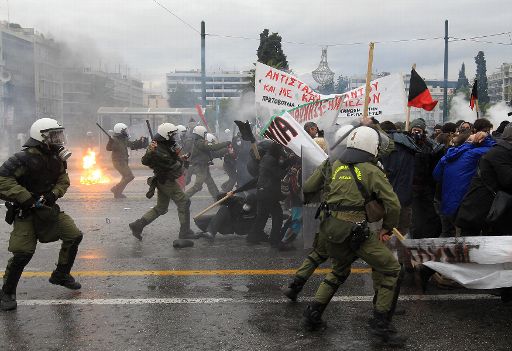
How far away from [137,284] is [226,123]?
33.0m

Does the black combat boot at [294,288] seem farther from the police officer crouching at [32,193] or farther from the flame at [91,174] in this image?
the flame at [91,174]

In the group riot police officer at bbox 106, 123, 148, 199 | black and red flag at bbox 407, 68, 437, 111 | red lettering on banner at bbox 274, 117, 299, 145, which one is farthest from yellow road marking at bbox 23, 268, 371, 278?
riot police officer at bbox 106, 123, 148, 199

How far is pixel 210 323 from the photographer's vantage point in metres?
4.11

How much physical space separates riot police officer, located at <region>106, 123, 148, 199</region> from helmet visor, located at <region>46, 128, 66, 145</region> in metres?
6.56

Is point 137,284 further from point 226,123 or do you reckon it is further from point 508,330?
point 226,123

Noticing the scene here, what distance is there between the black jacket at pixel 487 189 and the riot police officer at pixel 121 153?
7890 mm

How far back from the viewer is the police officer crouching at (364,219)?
12.1ft

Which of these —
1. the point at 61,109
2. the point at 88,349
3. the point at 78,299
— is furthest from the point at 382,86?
the point at 61,109

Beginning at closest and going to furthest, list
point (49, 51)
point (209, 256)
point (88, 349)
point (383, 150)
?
point (88, 349), point (383, 150), point (209, 256), point (49, 51)

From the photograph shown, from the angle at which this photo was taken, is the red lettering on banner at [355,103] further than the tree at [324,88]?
No

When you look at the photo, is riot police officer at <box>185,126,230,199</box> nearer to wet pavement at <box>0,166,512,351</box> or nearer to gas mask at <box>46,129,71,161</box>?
wet pavement at <box>0,166,512,351</box>

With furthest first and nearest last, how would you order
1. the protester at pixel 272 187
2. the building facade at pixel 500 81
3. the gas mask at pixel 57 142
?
the building facade at pixel 500 81 < the protester at pixel 272 187 < the gas mask at pixel 57 142

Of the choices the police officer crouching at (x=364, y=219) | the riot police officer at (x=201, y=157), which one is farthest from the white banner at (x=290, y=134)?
the riot police officer at (x=201, y=157)

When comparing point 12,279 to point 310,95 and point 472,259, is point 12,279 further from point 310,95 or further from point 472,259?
point 310,95
